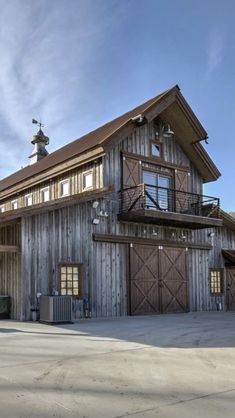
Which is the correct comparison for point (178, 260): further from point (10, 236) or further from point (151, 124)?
point (10, 236)

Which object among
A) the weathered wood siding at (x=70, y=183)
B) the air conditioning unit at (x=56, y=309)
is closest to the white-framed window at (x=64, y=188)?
the weathered wood siding at (x=70, y=183)

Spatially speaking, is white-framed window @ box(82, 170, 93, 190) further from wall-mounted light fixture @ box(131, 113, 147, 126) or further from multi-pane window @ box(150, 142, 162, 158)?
multi-pane window @ box(150, 142, 162, 158)

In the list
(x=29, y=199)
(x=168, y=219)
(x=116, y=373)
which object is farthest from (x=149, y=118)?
(x=116, y=373)

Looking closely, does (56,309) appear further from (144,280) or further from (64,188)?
(64,188)

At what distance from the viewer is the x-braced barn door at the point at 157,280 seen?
1823cm

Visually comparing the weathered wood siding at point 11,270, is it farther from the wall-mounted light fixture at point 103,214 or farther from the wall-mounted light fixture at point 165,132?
the wall-mounted light fixture at point 165,132

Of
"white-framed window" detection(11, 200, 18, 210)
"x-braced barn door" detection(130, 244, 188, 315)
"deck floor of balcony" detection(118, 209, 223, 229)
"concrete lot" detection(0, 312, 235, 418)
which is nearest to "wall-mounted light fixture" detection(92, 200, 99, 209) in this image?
"deck floor of balcony" detection(118, 209, 223, 229)

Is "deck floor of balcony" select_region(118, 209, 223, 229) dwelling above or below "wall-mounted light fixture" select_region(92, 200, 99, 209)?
below

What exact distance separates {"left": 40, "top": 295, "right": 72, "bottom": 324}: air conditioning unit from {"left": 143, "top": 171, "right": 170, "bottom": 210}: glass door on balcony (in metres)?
5.96

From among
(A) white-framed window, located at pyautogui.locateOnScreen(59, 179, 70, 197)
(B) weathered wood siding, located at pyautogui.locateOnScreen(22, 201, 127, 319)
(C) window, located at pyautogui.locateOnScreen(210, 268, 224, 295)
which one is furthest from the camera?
(C) window, located at pyautogui.locateOnScreen(210, 268, 224, 295)

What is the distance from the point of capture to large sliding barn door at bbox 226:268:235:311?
73.6ft

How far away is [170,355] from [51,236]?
7.65 m

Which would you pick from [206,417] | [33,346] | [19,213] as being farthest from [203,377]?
[19,213]

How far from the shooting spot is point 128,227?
722 inches
